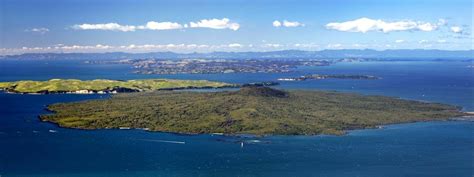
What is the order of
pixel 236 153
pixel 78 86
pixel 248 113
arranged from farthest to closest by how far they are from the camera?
pixel 78 86 < pixel 248 113 < pixel 236 153

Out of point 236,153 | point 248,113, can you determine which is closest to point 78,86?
point 248,113

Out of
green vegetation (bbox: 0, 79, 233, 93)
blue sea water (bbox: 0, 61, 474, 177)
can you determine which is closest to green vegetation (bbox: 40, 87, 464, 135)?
blue sea water (bbox: 0, 61, 474, 177)

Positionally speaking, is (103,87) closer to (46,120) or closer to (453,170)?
(46,120)

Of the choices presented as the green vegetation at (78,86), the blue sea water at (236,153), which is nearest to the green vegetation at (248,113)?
the blue sea water at (236,153)

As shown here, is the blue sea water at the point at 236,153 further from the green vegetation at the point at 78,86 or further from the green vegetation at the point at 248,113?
the green vegetation at the point at 78,86

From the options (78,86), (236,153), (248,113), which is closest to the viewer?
(236,153)

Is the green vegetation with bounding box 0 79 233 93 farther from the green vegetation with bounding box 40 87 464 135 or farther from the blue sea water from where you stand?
the blue sea water

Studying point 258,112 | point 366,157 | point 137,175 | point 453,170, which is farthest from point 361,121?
point 137,175

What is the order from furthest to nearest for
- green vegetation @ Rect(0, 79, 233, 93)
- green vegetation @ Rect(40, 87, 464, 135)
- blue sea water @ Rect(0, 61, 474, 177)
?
green vegetation @ Rect(0, 79, 233, 93)
green vegetation @ Rect(40, 87, 464, 135)
blue sea water @ Rect(0, 61, 474, 177)

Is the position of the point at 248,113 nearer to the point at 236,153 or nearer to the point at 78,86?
the point at 236,153
